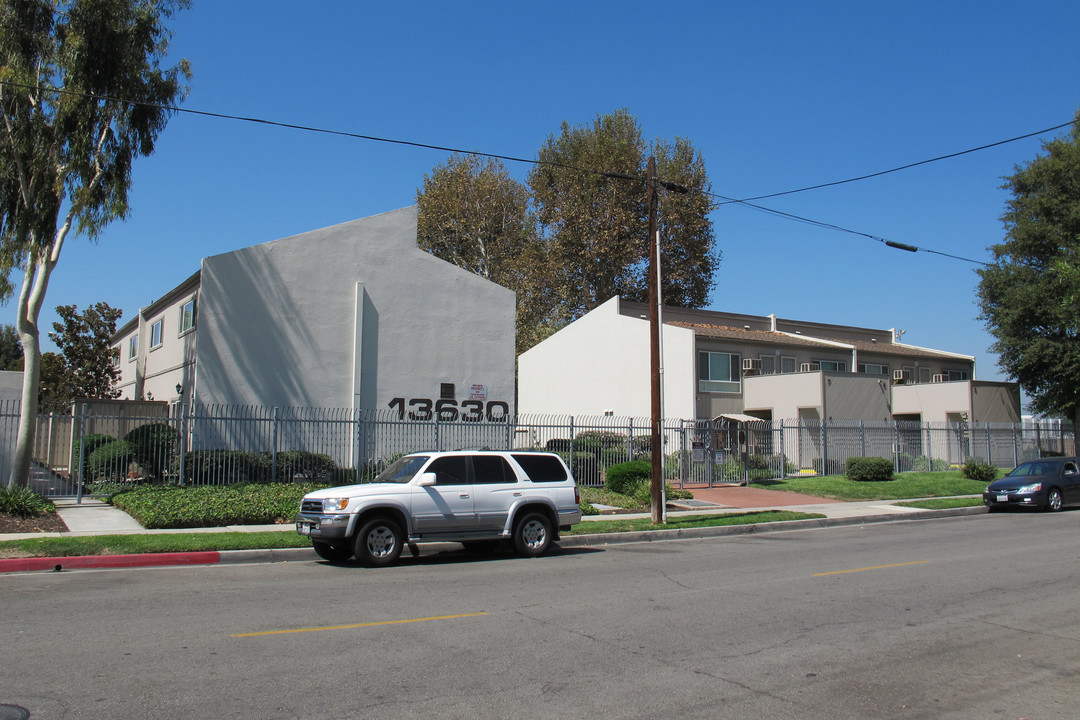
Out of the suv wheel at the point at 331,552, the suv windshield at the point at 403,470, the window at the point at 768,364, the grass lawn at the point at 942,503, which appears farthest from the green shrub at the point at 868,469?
the suv wheel at the point at 331,552

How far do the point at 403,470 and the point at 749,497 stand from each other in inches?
579

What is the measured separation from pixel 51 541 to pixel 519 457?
7.55 meters

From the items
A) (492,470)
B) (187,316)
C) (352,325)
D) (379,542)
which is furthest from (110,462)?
(492,470)

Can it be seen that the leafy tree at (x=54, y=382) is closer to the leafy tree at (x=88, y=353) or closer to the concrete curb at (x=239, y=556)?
the leafy tree at (x=88, y=353)

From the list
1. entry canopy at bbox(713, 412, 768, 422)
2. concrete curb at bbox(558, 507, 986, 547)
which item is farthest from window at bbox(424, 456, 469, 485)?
entry canopy at bbox(713, 412, 768, 422)

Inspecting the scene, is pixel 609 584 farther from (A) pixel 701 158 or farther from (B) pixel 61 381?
(A) pixel 701 158

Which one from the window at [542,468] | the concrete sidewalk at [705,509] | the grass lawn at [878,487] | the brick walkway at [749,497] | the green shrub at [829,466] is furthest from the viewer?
the green shrub at [829,466]

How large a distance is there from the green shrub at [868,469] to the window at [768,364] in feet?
32.4

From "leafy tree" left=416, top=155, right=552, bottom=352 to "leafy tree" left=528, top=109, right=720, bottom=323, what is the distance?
1.28 m

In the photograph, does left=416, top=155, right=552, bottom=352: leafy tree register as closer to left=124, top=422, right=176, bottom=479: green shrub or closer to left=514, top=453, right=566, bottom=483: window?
left=124, top=422, right=176, bottom=479: green shrub

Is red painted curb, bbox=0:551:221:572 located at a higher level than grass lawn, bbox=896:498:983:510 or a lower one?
lower

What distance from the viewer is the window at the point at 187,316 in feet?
86.8

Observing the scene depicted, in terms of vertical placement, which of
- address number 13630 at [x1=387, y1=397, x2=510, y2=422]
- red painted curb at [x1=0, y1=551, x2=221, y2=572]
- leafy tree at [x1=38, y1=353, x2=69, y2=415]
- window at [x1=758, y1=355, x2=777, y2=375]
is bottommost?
red painted curb at [x1=0, y1=551, x2=221, y2=572]

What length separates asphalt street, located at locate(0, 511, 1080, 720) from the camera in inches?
231
